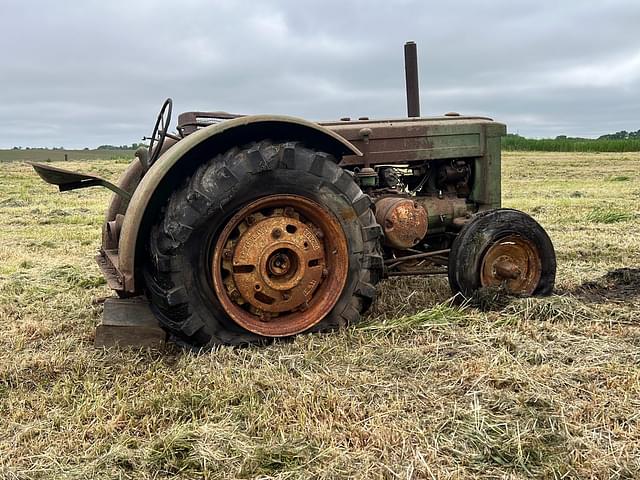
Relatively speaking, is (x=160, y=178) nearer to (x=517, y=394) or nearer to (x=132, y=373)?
(x=132, y=373)

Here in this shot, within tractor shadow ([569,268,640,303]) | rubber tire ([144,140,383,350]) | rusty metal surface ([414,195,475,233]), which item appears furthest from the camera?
rusty metal surface ([414,195,475,233])

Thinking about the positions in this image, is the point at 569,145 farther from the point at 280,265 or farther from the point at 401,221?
the point at 280,265

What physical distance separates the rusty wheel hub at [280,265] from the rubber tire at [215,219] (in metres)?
0.05

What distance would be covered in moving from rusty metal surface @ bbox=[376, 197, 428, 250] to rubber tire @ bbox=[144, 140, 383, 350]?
65 centimetres

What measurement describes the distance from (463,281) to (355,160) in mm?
1224

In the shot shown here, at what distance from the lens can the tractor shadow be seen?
471 centimetres

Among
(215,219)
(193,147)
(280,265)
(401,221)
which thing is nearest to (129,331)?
(215,219)

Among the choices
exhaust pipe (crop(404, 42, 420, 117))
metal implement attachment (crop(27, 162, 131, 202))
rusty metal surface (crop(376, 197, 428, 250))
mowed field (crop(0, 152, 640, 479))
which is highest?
exhaust pipe (crop(404, 42, 420, 117))

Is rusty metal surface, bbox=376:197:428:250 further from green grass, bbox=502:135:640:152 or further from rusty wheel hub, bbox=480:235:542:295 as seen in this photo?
green grass, bbox=502:135:640:152

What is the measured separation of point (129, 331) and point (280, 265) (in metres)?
1.00

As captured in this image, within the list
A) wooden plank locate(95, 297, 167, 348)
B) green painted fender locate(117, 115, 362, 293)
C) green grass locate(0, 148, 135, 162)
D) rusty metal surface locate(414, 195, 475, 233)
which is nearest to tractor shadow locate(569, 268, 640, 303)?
rusty metal surface locate(414, 195, 475, 233)

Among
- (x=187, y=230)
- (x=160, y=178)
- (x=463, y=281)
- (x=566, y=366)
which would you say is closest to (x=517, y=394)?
(x=566, y=366)

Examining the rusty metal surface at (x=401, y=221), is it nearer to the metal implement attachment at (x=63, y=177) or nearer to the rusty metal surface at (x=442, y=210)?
the rusty metal surface at (x=442, y=210)

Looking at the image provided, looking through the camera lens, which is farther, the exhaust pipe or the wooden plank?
the exhaust pipe
